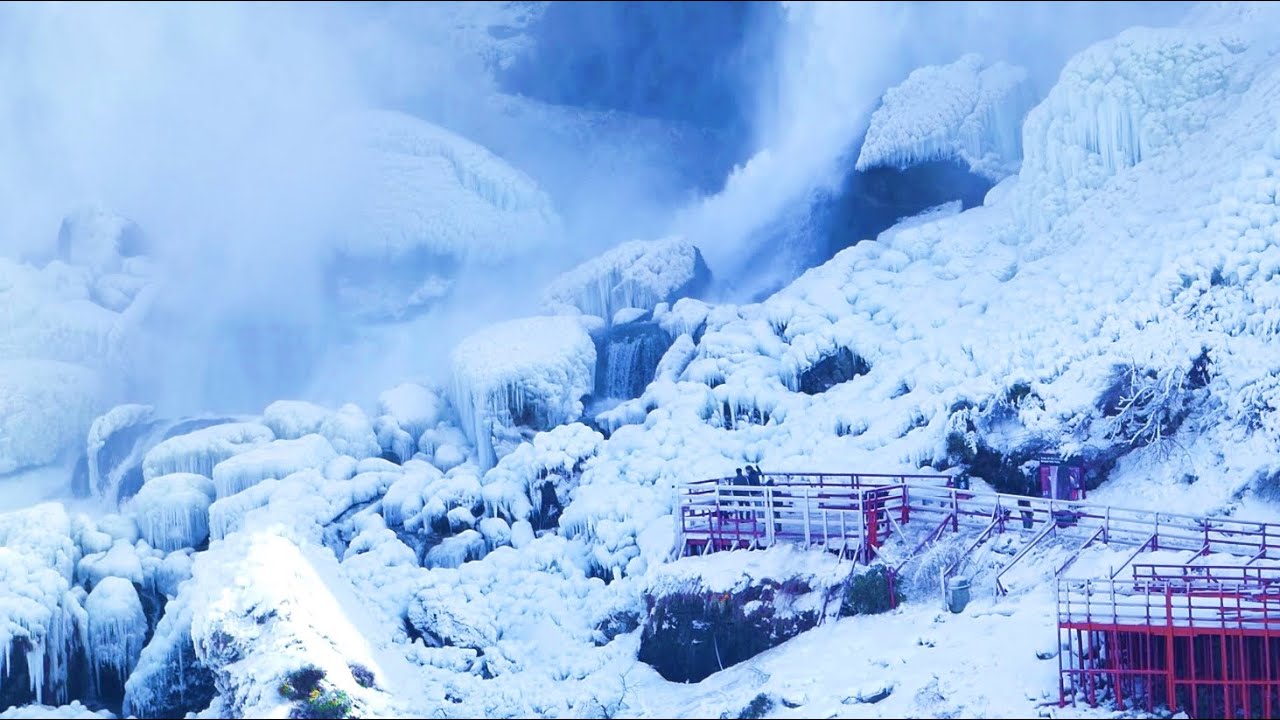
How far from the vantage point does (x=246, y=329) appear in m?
48.0

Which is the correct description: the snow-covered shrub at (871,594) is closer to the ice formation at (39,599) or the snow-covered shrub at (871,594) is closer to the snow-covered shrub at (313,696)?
the snow-covered shrub at (313,696)

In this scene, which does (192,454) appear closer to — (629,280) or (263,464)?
(263,464)

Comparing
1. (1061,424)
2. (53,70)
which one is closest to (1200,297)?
(1061,424)

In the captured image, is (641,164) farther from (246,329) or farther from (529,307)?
(246,329)

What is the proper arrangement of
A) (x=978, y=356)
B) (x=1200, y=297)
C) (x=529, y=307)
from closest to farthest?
→ (x=1200, y=297), (x=978, y=356), (x=529, y=307)

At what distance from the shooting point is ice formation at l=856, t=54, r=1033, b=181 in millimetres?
42281

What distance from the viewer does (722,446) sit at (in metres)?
34.8

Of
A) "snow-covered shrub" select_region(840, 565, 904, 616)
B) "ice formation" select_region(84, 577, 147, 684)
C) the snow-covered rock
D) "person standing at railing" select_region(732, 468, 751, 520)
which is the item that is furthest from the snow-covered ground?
the snow-covered rock

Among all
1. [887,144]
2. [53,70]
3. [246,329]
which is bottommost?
[246,329]

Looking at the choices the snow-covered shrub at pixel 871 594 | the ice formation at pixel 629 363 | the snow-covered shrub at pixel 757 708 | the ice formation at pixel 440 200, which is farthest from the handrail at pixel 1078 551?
the ice formation at pixel 440 200

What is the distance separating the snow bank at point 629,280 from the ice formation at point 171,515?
12003 millimetres

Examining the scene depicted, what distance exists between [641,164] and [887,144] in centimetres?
1563

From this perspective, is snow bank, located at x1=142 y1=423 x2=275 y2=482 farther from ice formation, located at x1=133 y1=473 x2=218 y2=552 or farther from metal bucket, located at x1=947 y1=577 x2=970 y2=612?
metal bucket, located at x1=947 y1=577 x2=970 y2=612

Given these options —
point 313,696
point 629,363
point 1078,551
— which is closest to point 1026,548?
point 1078,551
